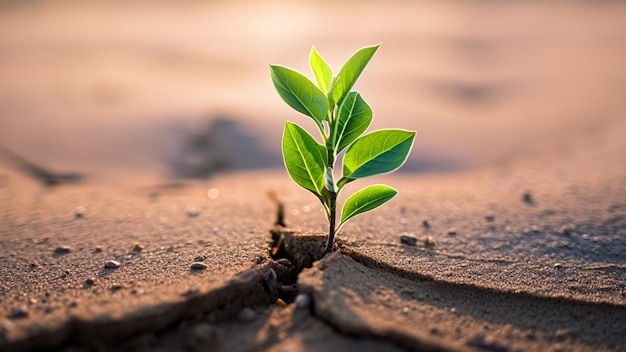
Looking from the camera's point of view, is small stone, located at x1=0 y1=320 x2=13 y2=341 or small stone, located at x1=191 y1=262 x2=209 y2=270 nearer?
small stone, located at x1=0 y1=320 x2=13 y2=341

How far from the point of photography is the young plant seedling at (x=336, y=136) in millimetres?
1711

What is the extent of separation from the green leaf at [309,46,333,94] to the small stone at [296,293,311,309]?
1.91ft

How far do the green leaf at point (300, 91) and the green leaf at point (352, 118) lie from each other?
0.05 metres

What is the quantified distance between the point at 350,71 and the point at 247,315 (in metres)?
0.71

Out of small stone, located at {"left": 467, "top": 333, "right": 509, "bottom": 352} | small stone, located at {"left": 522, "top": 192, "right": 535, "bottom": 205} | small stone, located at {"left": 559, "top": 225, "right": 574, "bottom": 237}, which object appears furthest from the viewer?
small stone, located at {"left": 522, "top": 192, "right": 535, "bottom": 205}

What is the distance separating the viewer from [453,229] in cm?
228

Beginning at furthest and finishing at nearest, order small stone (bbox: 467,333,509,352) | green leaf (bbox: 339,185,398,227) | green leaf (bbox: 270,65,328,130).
A: green leaf (bbox: 339,185,398,227)
green leaf (bbox: 270,65,328,130)
small stone (bbox: 467,333,509,352)

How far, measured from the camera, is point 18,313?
155 centimetres

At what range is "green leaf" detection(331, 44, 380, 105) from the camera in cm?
166

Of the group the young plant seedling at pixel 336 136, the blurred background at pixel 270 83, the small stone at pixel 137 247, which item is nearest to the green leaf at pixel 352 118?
the young plant seedling at pixel 336 136

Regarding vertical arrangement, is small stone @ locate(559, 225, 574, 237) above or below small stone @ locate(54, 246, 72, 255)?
above

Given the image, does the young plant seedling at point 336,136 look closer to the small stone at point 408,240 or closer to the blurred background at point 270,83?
the small stone at point 408,240

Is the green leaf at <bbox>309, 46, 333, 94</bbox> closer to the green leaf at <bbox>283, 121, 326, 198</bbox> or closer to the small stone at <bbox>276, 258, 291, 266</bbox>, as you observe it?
the green leaf at <bbox>283, 121, 326, 198</bbox>

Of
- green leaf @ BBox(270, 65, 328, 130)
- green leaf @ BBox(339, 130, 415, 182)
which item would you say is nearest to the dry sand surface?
green leaf @ BBox(339, 130, 415, 182)
